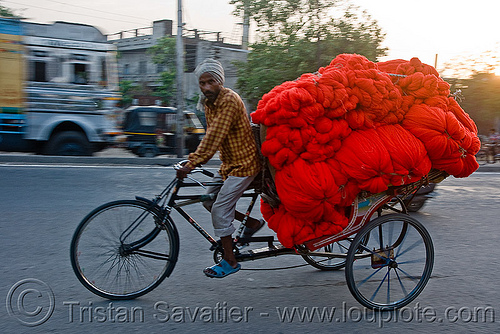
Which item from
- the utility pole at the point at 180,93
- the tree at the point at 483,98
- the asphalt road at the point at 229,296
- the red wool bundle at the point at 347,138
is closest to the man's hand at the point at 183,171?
the red wool bundle at the point at 347,138

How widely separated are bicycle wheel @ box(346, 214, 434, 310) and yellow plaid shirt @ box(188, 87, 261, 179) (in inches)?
37.4

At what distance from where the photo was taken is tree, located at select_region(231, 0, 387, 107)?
17.5m

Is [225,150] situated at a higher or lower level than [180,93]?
lower

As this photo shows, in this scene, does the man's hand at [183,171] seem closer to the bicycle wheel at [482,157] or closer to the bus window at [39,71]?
the bus window at [39,71]

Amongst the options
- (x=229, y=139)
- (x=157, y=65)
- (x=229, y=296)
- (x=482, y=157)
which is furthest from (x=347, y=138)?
(x=157, y=65)

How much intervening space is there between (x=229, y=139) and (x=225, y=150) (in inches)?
3.5

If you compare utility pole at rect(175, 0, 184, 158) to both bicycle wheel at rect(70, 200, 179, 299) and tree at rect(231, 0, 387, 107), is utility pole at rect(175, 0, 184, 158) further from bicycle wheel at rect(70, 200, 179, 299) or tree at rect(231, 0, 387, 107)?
bicycle wheel at rect(70, 200, 179, 299)

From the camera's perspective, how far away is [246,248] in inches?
141

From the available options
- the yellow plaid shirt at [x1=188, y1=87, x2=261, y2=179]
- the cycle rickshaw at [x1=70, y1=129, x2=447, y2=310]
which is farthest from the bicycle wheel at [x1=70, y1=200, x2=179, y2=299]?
the yellow plaid shirt at [x1=188, y1=87, x2=261, y2=179]

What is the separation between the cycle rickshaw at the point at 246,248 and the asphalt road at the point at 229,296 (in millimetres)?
134

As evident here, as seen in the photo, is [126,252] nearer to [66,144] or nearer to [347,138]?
[347,138]

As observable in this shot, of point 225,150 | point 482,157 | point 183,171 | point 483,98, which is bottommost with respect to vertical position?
point 482,157

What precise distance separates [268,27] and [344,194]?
16.3m

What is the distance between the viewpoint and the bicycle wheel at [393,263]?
3.44 metres
